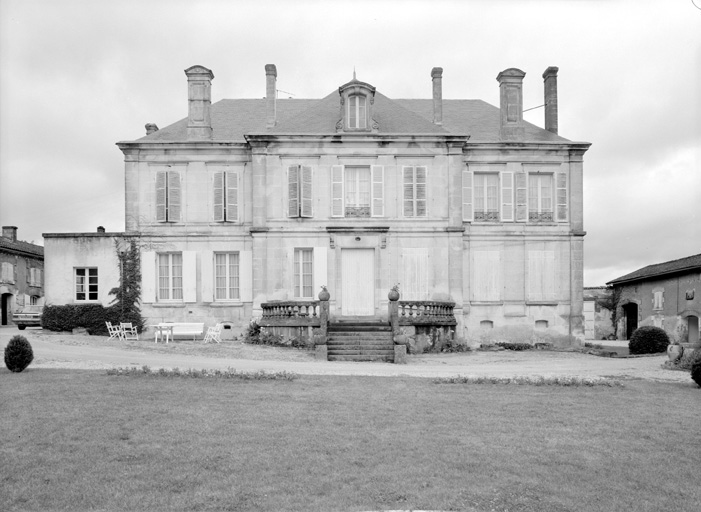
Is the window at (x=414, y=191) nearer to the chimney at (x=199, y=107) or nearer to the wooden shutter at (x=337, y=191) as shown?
the wooden shutter at (x=337, y=191)

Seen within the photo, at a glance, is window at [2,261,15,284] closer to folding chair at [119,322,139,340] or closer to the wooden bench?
folding chair at [119,322,139,340]

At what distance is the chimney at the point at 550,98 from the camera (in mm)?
23797

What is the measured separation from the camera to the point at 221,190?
22.4 metres

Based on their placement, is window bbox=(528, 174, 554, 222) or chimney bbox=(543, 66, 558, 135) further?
chimney bbox=(543, 66, 558, 135)

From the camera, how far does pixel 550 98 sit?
947 inches

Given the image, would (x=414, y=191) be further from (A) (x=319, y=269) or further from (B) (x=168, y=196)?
(B) (x=168, y=196)

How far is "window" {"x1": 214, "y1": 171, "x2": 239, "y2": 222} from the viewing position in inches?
881

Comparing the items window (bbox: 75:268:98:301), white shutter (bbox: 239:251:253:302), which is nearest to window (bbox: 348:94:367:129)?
white shutter (bbox: 239:251:253:302)

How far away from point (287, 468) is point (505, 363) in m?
11.8

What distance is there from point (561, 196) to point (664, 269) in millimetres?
8286

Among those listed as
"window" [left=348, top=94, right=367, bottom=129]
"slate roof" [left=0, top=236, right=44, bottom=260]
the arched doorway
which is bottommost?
the arched doorway

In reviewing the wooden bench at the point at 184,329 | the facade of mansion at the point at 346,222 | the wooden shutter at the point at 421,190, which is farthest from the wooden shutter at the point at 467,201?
the wooden bench at the point at 184,329

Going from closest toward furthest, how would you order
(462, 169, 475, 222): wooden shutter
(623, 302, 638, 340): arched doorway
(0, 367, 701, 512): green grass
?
(0, 367, 701, 512): green grass → (462, 169, 475, 222): wooden shutter → (623, 302, 638, 340): arched doorway

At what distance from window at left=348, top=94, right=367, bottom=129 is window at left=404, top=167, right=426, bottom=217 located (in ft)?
7.66
